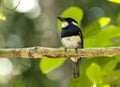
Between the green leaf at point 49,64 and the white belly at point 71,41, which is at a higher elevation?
the white belly at point 71,41

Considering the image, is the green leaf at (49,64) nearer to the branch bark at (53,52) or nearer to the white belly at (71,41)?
the branch bark at (53,52)

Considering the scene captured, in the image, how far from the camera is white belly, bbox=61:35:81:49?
255 cm

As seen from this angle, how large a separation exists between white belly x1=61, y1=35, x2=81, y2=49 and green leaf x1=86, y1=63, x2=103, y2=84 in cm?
45

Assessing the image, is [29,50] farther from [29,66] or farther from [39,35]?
[39,35]

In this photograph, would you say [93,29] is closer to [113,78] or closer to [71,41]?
[113,78]

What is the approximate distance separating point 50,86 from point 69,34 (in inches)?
137

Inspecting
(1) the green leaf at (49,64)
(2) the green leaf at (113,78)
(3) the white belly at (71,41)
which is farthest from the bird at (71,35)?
(2) the green leaf at (113,78)

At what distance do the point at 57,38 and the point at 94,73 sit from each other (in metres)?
3.28

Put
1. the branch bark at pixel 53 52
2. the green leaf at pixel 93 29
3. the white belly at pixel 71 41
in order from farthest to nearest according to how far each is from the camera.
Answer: the white belly at pixel 71 41 < the green leaf at pixel 93 29 < the branch bark at pixel 53 52

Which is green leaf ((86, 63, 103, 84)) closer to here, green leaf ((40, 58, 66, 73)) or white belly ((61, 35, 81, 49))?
green leaf ((40, 58, 66, 73))

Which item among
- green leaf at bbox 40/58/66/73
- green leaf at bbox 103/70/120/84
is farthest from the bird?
Answer: green leaf at bbox 103/70/120/84

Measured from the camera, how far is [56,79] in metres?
6.46

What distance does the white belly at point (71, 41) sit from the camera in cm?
255

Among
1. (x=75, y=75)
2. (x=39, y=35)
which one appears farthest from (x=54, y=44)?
(x=75, y=75)
